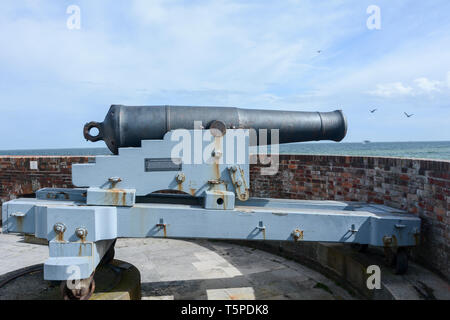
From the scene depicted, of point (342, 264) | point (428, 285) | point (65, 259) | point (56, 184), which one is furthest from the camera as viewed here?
point (56, 184)

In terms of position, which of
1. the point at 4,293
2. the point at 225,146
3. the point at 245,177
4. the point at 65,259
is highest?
the point at 225,146

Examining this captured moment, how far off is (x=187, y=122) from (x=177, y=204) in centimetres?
84

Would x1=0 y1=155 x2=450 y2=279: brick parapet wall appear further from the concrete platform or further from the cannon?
the concrete platform

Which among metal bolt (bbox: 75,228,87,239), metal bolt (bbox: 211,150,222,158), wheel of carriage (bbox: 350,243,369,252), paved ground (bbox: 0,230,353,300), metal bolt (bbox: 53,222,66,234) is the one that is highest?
metal bolt (bbox: 211,150,222,158)

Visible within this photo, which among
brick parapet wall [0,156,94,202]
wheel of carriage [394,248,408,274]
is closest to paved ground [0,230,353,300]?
wheel of carriage [394,248,408,274]

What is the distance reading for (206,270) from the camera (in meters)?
5.09

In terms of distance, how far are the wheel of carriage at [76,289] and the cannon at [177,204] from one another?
0.12 m

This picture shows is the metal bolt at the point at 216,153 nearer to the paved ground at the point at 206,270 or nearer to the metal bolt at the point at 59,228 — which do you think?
the metal bolt at the point at 59,228

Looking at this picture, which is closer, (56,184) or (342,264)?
(342,264)

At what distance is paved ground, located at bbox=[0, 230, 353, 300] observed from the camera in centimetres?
429

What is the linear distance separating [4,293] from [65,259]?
1318mm
